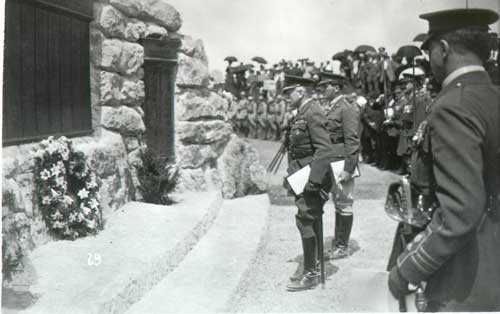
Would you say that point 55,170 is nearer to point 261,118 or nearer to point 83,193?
point 83,193

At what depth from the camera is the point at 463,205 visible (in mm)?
1655

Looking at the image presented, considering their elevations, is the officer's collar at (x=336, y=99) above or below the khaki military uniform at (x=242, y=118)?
above

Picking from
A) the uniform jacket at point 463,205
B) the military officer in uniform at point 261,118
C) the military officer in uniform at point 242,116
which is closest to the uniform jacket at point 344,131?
the uniform jacket at point 463,205

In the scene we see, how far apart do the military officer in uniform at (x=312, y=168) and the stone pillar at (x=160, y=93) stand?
221 centimetres

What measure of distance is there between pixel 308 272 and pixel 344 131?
164 cm

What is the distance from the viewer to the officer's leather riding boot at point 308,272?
4230 millimetres

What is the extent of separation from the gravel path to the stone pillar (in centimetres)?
155

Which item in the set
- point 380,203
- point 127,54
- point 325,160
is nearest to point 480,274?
point 325,160

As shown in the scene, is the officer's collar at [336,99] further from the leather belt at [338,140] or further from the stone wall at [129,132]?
the stone wall at [129,132]

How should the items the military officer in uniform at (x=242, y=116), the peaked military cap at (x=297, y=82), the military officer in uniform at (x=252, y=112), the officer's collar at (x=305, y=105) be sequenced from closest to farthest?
the officer's collar at (x=305, y=105) → the peaked military cap at (x=297, y=82) → the military officer in uniform at (x=242, y=116) → the military officer in uniform at (x=252, y=112)

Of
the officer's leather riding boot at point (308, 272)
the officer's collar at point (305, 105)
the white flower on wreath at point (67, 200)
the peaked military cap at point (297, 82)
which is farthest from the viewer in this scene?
the peaked military cap at point (297, 82)

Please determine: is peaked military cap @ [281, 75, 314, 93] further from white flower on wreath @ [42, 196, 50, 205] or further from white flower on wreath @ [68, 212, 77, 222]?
white flower on wreath @ [42, 196, 50, 205]

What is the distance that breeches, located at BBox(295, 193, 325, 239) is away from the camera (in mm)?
4188

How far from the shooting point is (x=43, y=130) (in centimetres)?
402
